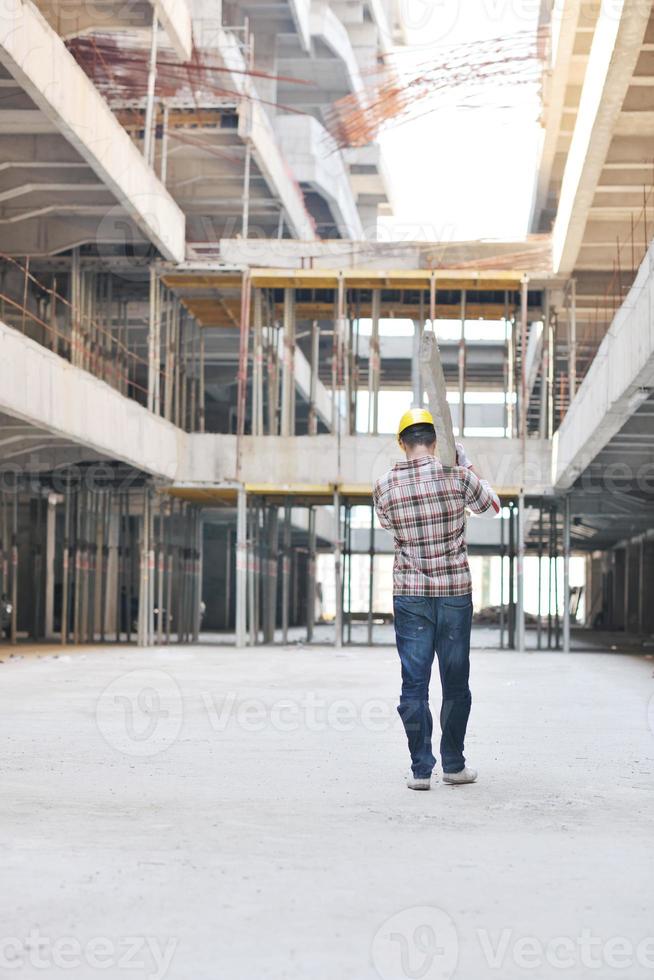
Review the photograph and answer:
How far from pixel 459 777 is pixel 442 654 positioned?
61cm

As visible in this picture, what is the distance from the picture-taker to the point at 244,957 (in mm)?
3738

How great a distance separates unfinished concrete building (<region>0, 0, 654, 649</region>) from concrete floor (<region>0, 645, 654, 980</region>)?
6.77m

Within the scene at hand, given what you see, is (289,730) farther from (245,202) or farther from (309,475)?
(245,202)

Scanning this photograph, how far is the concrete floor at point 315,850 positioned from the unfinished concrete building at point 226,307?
22.2 ft

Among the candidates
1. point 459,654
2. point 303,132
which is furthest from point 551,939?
point 303,132

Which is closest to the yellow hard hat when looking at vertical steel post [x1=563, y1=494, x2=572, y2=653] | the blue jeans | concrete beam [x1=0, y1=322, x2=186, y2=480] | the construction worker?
the construction worker

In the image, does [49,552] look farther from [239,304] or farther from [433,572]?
[433,572]

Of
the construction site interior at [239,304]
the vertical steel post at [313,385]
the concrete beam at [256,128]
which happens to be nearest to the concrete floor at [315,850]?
the construction site interior at [239,304]

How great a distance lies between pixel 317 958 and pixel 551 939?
656 millimetres

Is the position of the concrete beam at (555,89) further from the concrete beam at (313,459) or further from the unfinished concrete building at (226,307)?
the concrete beam at (313,459)

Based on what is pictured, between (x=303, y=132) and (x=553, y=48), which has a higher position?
(x=303, y=132)

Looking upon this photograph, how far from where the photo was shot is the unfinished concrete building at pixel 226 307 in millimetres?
18891

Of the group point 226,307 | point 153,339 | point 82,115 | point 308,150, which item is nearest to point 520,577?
point 153,339

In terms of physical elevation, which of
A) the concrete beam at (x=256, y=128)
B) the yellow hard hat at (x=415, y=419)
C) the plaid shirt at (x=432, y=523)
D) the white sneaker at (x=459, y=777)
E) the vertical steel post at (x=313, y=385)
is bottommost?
the white sneaker at (x=459, y=777)
